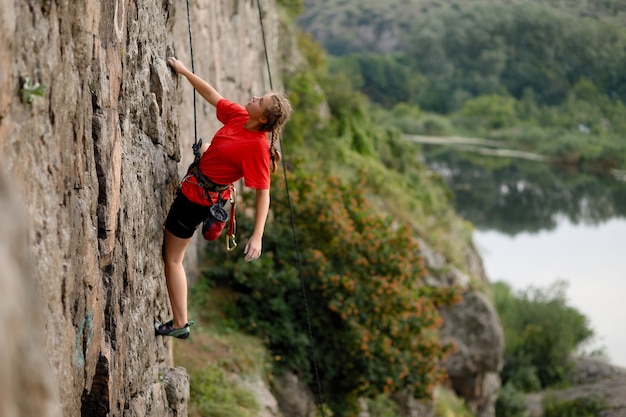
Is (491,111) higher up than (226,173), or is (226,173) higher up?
(226,173)

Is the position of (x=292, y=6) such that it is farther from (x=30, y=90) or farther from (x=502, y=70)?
(x=502, y=70)

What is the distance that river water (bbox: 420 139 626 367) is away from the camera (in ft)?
91.6

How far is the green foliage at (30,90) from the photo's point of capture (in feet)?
9.93

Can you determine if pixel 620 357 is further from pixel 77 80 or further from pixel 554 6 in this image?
pixel 554 6

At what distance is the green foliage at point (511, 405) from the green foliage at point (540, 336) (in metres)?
2.33

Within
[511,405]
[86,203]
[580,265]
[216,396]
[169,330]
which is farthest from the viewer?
[580,265]

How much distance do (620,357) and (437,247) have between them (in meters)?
11.1

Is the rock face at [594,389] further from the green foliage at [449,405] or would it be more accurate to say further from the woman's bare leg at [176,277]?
the woman's bare leg at [176,277]

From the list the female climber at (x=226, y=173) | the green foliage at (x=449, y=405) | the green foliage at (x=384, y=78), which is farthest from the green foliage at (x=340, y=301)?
the green foliage at (x=384, y=78)

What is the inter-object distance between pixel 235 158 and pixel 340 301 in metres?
6.41

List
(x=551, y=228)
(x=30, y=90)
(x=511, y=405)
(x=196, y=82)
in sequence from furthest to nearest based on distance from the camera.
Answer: (x=551, y=228) → (x=511, y=405) → (x=196, y=82) → (x=30, y=90)

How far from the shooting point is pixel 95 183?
13.3 feet

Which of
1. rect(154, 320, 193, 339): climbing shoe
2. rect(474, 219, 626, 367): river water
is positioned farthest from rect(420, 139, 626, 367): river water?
rect(154, 320, 193, 339): climbing shoe

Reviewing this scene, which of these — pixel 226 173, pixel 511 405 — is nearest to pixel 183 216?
pixel 226 173
